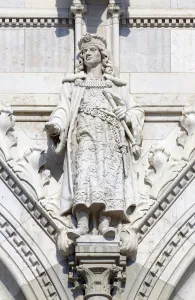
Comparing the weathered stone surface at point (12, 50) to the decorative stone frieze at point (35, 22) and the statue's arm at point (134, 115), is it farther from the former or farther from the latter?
the statue's arm at point (134, 115)

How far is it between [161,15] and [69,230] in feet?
8.12

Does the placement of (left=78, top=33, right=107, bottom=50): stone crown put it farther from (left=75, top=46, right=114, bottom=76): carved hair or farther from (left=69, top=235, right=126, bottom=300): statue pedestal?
(left=69, top=235, right=126, bottom=300): statue pedestal

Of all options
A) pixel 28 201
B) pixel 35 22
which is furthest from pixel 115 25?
pixel 28 201

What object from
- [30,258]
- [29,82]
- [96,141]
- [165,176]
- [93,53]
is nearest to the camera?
[30,258]

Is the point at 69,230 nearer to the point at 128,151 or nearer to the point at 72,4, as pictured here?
the point at 128,151

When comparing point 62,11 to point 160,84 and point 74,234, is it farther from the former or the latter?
point 74,234

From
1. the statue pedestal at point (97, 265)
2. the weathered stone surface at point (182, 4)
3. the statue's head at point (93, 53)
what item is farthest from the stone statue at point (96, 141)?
the weathered stone surface at point (182, 4)

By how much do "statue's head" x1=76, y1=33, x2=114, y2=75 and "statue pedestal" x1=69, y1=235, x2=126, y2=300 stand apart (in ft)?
5.80

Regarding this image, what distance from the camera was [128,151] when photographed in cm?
1944

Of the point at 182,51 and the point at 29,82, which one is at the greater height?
the point at 182,51

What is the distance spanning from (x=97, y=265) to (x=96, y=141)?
120cm

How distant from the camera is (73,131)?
1939 cm

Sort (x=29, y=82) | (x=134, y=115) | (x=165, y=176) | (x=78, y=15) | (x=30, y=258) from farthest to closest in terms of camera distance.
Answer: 1. (x=78, y=15)
2. (x=29, y=82)
3. (x=134, y=115)
4. (x=165, y=176)
5. (x=30, y=258)

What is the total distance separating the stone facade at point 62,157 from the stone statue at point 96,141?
0.15 metres
